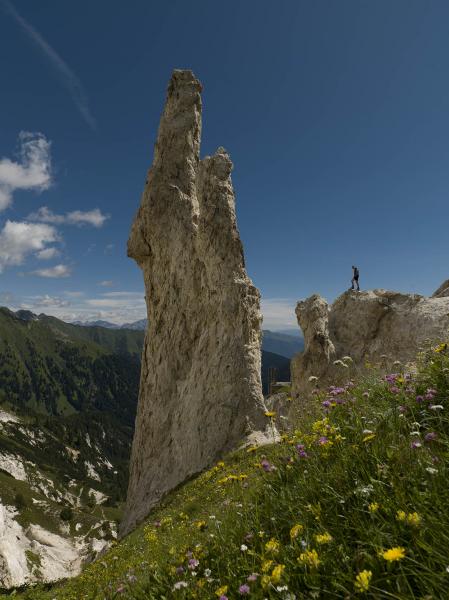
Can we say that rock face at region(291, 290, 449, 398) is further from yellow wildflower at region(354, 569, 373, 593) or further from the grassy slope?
yellow wildflower at region(354, 569, 373, 593)

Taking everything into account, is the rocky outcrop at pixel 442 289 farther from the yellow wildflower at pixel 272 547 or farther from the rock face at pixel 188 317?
the yellow wildflower at pixel 272 547

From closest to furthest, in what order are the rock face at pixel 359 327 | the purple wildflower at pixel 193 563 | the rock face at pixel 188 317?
the purple wildflower at pixel 193 563 < the rock face at pixel 188 317 < the rock face at pixel 359 327

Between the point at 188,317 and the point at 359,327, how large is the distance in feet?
67.0

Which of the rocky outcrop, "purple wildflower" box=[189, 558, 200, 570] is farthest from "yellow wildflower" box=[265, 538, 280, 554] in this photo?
the rocky outcrop

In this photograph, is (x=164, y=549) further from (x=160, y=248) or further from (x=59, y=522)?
(x=59, y=522)

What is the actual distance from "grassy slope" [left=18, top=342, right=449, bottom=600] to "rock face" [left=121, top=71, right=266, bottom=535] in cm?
2095

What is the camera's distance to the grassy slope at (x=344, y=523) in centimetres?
268

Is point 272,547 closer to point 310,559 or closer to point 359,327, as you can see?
point 310,559

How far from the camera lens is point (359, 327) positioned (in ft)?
135

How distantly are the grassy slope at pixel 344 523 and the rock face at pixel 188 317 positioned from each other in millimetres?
20951

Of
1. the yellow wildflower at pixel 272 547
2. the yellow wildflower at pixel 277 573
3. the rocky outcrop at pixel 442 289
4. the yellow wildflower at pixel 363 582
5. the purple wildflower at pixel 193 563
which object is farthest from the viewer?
the rocky outcrop at pixel 442 289

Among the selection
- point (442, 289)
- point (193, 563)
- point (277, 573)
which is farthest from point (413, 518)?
point (442, 289)

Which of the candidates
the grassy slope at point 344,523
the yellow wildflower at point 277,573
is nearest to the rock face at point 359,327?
the grassy slope at point 344,523

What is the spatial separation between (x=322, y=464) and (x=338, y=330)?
40863 mm
